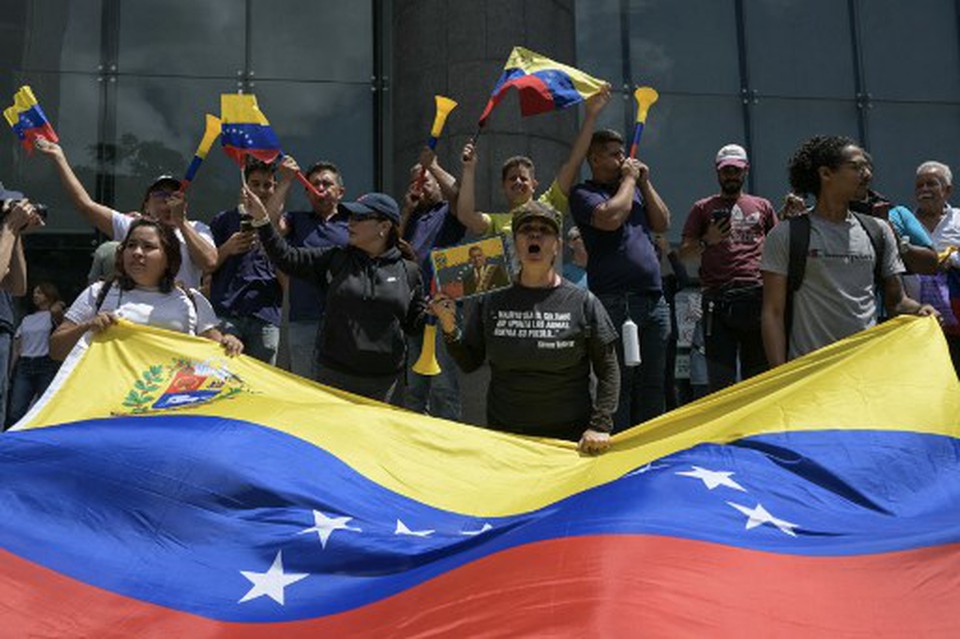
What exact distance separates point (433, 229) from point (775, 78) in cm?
787

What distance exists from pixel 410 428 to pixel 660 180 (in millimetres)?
8512

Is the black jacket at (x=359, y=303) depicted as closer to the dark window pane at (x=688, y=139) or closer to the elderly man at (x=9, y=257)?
the elderly man at (x=9, y=257)

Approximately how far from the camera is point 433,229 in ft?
22.8

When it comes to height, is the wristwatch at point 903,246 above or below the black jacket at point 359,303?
above

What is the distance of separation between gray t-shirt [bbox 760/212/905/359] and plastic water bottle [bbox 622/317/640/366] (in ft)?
2.57

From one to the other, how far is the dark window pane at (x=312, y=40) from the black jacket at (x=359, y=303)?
710 cm

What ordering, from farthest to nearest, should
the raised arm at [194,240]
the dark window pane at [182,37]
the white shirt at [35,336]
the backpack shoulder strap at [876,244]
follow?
the dark window pane at [182,37] < the white shirt at [35,336] < the raised arm at [194,240] < the backpack shoulder strap at [876,244]

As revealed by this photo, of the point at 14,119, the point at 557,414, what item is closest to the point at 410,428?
the point at 557,414

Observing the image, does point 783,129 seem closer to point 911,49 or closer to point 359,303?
point 911,49

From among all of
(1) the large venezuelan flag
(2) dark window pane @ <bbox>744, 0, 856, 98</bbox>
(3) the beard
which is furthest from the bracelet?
(2) dark window pane @ <bbox>744, 0, 856, 98</bbox>

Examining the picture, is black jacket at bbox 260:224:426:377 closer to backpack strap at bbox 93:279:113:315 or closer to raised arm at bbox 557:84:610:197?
backpack strap at bbox 93:279:113:315

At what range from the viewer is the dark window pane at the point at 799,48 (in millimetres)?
13383

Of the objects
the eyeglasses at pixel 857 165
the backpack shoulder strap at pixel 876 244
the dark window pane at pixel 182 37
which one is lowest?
the backpack shoulder strap at pixel 876 244

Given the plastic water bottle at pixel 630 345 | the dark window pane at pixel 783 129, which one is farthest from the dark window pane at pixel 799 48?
the plastic water bottle at pixel 630 345
